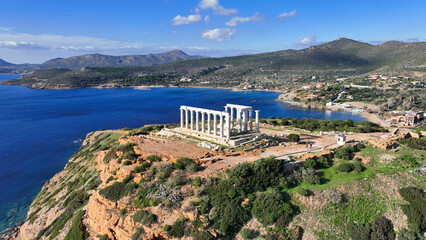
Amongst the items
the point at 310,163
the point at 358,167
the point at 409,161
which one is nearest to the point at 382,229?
the point at 358,167

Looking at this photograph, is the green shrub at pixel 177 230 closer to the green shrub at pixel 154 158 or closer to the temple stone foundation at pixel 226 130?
the green shrub at pixel 154 158

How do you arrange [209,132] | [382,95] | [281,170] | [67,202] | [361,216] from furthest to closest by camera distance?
[382,95]
[209,132]
[67,202]
[281,170]
[361,216]

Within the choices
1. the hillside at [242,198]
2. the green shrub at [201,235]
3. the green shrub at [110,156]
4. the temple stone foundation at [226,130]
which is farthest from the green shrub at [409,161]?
the green shrub at [110,156]

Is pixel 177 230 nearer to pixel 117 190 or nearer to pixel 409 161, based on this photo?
pixel 117 190

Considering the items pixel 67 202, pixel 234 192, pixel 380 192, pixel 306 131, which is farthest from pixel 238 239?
pixel 306 131

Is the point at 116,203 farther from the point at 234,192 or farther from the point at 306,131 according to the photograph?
the point at 306,131

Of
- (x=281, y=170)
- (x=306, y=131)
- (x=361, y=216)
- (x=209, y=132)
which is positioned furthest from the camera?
(x=306, y=131)
